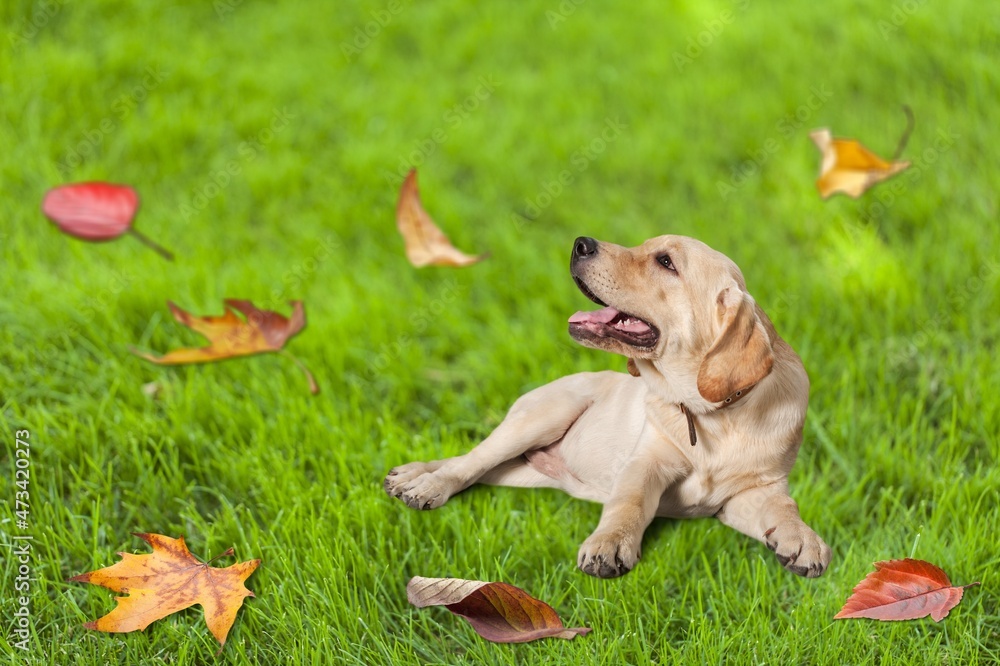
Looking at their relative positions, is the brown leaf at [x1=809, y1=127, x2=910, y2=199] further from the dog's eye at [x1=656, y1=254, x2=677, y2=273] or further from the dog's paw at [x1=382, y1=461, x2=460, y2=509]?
the dog's paw at [x1=382, y1=461, x2=460, y2=509]

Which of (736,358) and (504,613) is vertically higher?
(736,358)

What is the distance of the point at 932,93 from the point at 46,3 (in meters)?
4.89

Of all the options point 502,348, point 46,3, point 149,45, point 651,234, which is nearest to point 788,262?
point 651,234

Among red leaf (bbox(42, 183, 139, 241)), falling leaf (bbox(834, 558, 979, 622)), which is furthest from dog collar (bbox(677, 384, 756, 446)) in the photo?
red leaf (bbox(42, 183, 139, 241))

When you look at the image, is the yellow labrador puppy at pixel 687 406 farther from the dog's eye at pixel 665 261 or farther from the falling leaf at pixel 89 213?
the falling leaf at pixel 89 213

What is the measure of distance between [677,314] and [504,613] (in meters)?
0.88

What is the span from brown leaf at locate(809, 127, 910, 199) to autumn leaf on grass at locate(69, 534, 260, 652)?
2.08m

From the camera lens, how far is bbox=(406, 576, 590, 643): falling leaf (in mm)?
2291

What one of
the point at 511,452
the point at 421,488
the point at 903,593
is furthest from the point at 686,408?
the point at 903,593

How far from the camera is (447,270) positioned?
4.25m

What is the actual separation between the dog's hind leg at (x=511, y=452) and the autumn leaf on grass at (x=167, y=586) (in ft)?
1.75

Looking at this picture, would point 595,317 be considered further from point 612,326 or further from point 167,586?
point 167,586

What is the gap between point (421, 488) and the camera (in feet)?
7.25

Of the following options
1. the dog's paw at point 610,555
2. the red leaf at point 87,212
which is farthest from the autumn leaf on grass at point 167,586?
the red leaf at point 87,212
